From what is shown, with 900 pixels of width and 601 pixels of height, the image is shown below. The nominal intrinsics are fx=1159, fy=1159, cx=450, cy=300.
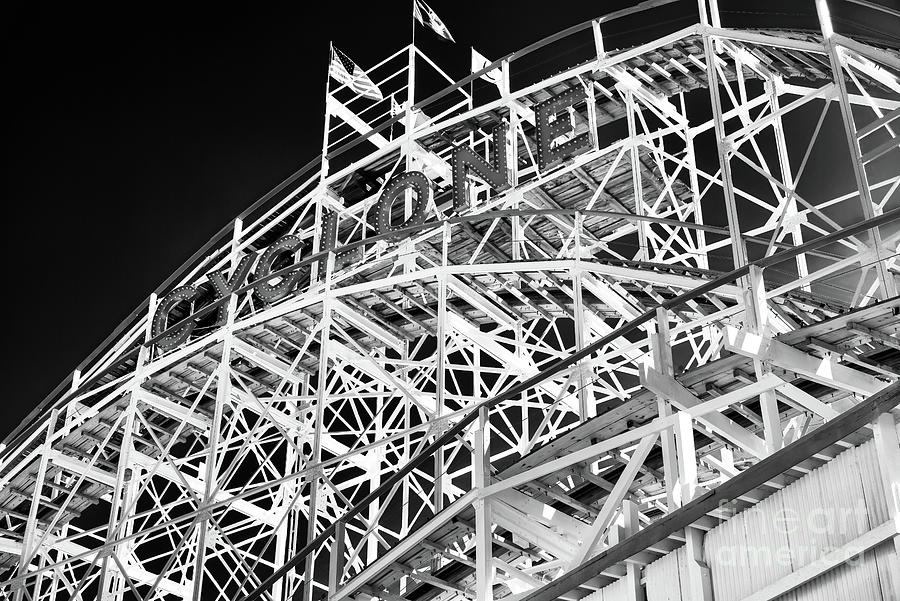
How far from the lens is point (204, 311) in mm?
22422

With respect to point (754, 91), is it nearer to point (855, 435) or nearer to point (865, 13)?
point (865, 13)

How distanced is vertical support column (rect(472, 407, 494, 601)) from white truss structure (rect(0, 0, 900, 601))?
26 mm

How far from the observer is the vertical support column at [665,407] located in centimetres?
905

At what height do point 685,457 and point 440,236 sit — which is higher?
point 440,236

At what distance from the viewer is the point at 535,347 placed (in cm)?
1961

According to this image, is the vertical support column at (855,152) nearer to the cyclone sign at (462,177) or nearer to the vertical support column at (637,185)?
the vertical support column at (637,185)

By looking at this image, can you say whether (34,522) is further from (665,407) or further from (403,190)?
(665,407)

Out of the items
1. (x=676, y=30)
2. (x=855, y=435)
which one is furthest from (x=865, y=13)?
(x=855, y=435)

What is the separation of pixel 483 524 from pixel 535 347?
362 inches

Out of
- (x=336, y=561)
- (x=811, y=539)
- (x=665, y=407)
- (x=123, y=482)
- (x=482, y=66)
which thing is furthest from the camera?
(x=482, y=66)

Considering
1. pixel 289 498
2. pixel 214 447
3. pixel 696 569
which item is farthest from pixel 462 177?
pixel 696 569

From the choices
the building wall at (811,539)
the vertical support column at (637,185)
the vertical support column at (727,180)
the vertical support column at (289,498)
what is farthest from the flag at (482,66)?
the building wall at (811,539)

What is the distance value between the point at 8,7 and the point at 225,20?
6.98 metres

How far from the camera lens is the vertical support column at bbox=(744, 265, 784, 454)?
9.12 m
